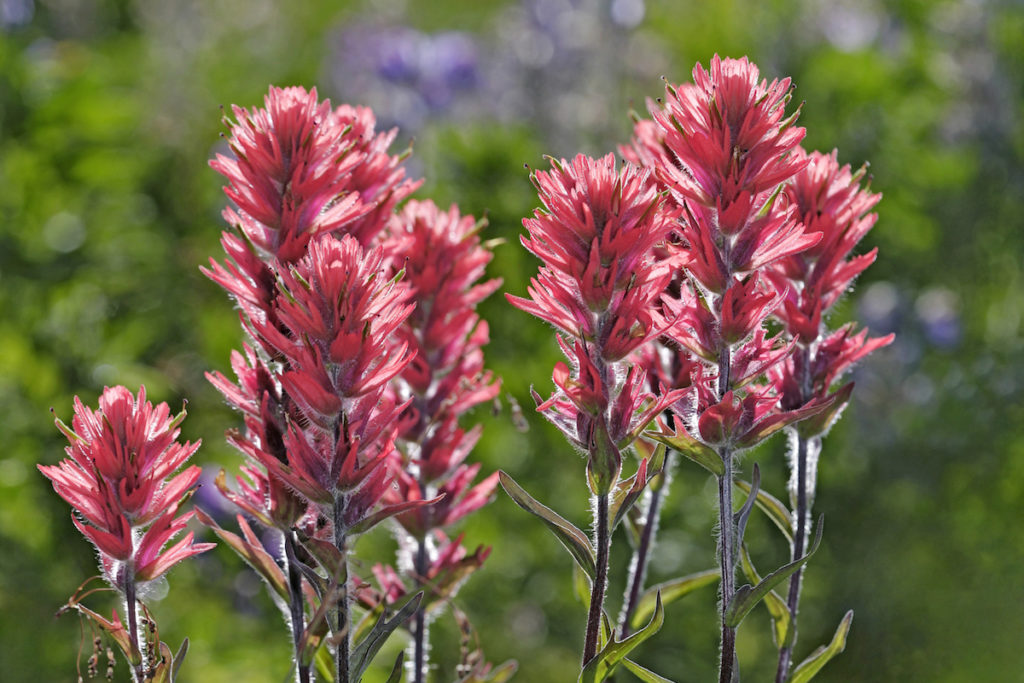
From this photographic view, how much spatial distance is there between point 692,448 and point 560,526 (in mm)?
108

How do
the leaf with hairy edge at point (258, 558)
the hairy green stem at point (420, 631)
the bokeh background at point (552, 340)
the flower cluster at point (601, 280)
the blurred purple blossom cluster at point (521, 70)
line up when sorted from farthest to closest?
the blurred purple blossom cluster at point (521, 70) < the bokeh background at point (552, 340) < the hairy green stem at point (420, 631) < the leaf with hairy edge at point (258, 558) < the flower cluster at point (601, 280)

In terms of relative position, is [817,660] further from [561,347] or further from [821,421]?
[561,347]

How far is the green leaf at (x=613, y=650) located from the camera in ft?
2.42

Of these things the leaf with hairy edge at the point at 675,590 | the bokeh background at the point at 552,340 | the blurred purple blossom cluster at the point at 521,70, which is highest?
the blurred purple blossom cluster at the point at 521,70

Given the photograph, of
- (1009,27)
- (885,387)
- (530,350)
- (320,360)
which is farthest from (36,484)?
(1009,27)

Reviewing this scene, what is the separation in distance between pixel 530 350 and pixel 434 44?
1.65 m

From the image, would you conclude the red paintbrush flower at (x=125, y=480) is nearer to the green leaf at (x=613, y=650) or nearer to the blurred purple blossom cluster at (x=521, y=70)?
the green leaf at (x=613, y=650)

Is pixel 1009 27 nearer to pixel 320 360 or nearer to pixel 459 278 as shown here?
pixel 459 278

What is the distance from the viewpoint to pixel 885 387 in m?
2.50

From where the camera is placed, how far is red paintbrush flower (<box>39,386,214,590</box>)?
2.47 feet

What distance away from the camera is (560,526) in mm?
758

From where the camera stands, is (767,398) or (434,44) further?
(434,44)

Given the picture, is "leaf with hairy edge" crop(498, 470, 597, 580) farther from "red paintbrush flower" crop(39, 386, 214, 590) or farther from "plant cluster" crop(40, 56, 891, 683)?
"red paintbrush flower" crop(39, 386, 214, 590)

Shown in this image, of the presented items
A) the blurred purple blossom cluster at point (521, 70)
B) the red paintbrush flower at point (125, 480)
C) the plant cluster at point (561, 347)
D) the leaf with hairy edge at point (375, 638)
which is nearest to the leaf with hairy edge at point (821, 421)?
the plant cluster at point (561, 347)
